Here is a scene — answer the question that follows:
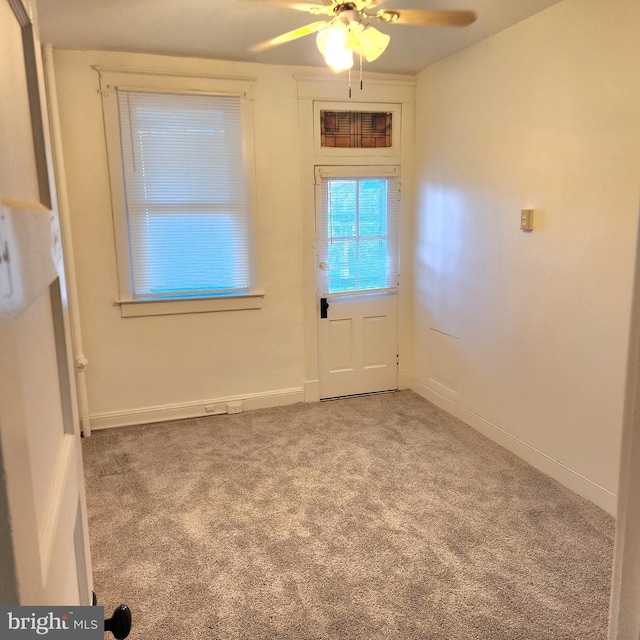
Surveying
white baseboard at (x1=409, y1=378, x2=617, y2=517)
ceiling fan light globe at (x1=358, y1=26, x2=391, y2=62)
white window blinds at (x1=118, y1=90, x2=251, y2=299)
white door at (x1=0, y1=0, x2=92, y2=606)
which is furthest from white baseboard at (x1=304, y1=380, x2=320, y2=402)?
white door at (x1=0, y1=0, x2=92, y2=606)

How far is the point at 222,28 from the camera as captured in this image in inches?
117

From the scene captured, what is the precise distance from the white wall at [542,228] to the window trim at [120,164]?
1.43 meters

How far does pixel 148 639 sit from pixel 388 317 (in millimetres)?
3081

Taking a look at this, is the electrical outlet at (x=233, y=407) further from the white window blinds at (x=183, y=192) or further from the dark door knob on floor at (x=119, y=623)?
the dark door knob on floor at (x=119, y=623)

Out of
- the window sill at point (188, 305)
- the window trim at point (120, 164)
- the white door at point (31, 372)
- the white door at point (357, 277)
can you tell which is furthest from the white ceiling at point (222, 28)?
the white door at point (31, 372)

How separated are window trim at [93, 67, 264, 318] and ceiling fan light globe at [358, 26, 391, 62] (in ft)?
5.38

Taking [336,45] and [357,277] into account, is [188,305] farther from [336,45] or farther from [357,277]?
[336,45]

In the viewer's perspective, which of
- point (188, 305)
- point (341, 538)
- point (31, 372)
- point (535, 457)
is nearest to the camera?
point (31, 372)

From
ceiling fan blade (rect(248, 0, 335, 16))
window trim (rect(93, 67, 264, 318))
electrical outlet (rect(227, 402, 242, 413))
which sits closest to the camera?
ceiling fan blade (rect(248, 0, 335, 16))

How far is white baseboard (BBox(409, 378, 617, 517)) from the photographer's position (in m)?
2.60

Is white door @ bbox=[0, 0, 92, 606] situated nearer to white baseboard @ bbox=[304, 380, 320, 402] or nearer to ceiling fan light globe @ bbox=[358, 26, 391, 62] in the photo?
ceiling fan light globe @ bbox=[358, 26, 391, 62]

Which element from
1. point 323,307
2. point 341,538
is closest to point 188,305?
point 323,307

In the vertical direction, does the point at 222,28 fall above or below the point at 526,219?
above

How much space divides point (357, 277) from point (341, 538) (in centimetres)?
231
